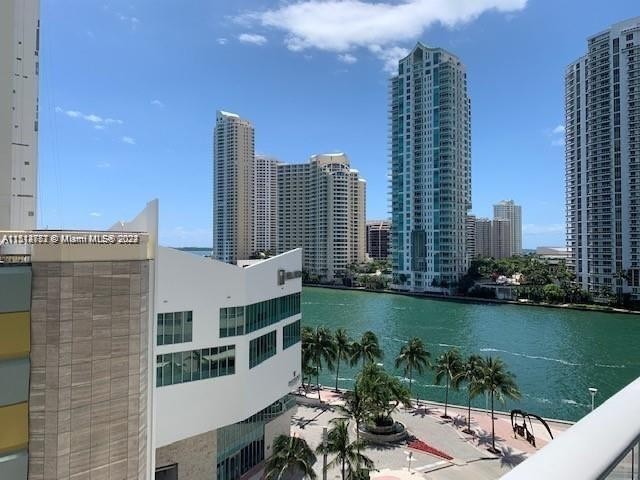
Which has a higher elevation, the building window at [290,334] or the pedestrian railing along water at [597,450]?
the pedestrian railing along water at [597,450]

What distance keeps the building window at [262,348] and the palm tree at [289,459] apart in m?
2.56

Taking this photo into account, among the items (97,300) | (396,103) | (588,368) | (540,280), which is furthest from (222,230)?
(97,300)

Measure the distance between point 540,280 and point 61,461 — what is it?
84162 millimetres

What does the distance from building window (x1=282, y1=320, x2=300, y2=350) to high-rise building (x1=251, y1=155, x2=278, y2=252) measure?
106m

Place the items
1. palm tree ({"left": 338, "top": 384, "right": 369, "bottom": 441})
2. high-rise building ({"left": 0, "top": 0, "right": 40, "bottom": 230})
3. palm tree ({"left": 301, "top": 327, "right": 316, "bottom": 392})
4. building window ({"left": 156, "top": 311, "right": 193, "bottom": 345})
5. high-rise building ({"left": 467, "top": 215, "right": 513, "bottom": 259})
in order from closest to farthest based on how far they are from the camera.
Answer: building window ({"left": 156, "top": 311, "right": 193, "bottom": 345}) → palm tree ({"left": 338, "top": 384, "right": 369, "bottom": 441}) → high-rise building ({"left": 0, "top": 0, "right": 40, "bottom": 230}) → palm tree ({"left": 301, "top": 327, "right": 316, "bottom": 392}) → high-rise building ({"left": 467, "top": 215, "right": 513, "bottom": 259})

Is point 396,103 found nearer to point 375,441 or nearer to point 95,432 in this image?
point 375,441

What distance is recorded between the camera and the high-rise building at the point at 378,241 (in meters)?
136

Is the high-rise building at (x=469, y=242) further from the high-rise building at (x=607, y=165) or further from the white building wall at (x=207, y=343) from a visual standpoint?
the white building wall at (x=207, y=343)

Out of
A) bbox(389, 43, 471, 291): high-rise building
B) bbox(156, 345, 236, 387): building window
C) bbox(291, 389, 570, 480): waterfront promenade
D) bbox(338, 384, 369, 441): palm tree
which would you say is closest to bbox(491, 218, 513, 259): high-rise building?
bbox(389, 43, 471, 291): high-rise building

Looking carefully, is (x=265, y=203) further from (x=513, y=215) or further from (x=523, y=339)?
(x=513, y=215)

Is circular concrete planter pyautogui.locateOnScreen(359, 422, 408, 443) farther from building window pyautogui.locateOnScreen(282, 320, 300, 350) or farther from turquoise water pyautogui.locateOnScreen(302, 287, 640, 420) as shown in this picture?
turquoise water pyautogui.locateOnScreen(302, 287, 640, 420)

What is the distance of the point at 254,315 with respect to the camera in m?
14.8

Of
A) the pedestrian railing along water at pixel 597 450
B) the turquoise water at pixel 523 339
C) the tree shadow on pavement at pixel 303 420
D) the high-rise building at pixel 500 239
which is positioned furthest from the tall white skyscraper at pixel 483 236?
the pedestrian railing along water at pixel 597 450

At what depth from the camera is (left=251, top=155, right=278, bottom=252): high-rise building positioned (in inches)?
4946
